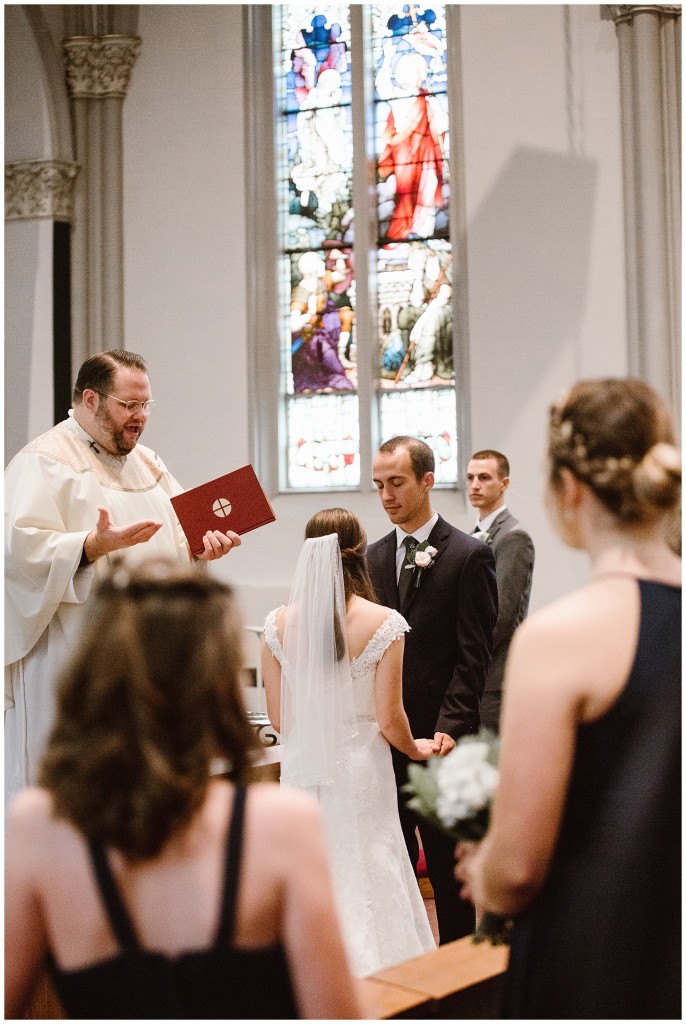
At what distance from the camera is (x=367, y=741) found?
3.88 metres

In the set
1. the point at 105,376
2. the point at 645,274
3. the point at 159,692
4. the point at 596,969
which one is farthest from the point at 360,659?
the point at 645,274

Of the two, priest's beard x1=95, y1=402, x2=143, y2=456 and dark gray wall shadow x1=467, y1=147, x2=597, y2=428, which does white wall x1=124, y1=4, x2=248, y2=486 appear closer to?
dark gray wall shadow x1=467, y1=147, x2=597, y2=428

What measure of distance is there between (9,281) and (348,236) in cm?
274


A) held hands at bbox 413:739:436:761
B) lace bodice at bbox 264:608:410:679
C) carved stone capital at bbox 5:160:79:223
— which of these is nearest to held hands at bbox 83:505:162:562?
lace bodice at bbox 264:608:410:679

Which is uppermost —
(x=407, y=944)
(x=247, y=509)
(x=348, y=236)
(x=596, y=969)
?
(x=348, y=236)

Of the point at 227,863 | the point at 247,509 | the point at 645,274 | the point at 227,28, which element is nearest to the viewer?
the point at 227,863

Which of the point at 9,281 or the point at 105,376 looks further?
the point at 9,281

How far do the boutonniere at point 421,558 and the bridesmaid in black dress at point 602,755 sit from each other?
254 cm

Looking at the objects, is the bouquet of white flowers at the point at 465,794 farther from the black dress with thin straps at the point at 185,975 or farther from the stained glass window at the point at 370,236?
the stained glass window at the point at 370,236

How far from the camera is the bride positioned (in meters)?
3.78

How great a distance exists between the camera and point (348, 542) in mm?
3840

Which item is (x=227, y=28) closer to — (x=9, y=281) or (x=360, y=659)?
(x=9, y=281)

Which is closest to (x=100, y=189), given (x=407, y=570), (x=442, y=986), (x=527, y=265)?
(x=527, y=265)

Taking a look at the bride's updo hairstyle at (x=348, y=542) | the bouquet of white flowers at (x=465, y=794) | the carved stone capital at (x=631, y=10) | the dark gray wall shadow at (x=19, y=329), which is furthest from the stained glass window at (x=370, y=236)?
the bouquet of white flowers at (x=465, y=794)
